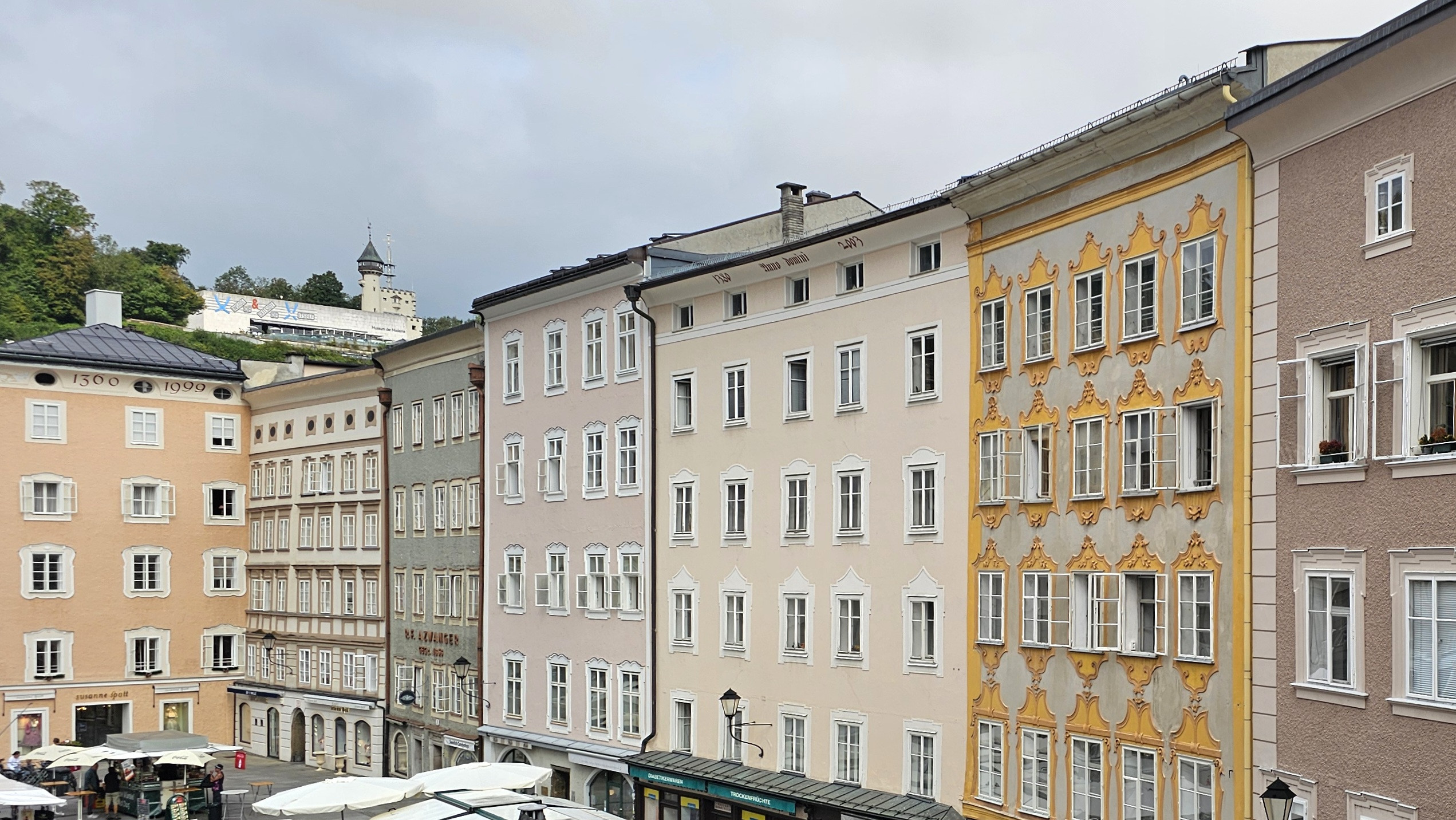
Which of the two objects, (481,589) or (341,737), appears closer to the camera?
(481,589)

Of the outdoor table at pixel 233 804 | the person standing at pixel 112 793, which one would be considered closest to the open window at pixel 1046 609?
the outdoor table at pixel 233 804

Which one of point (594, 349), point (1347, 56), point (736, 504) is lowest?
point (736, 504)

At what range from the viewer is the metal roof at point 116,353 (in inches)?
2378

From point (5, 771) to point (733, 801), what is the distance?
2389 cm

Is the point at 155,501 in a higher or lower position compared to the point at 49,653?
higher

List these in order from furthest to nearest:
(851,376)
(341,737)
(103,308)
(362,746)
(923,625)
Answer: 1. (103,308)
2. (341,737)
3. (362,746)
4. (851,376)
5. (923,625)

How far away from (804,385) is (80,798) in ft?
82.1

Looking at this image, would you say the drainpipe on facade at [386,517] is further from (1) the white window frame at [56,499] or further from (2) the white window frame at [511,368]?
(1) the white window frame at [56,499]

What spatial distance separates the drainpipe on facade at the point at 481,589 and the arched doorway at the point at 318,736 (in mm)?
13454

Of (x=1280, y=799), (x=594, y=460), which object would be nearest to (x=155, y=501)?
(x=594, y=460)

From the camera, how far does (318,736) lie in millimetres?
58781

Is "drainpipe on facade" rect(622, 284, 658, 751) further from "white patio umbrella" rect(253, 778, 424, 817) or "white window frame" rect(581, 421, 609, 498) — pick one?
"white patio umbrella" rect(253, 778, 424, 817)

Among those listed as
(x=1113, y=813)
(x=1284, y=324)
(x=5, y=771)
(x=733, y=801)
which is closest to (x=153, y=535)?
(x=5, y=771)

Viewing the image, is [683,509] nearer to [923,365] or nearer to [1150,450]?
[923,365]
